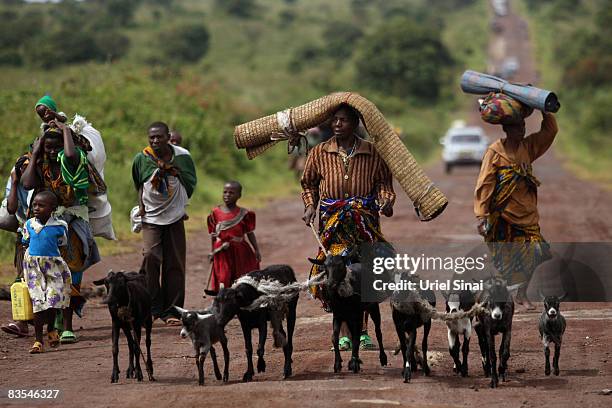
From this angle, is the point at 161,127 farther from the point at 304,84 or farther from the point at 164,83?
the point at 304,84

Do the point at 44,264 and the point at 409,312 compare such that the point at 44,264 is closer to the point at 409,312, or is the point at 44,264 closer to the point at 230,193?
the point at 230,193

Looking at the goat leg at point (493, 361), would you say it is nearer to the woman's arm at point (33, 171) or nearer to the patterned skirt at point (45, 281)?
the patterned skirt at point (45, 281)

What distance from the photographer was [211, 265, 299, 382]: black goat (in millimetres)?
7527

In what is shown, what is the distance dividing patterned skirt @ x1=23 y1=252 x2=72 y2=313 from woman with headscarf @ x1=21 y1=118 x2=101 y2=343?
0.43 metres

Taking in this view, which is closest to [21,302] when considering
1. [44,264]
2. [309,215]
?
[44,264]

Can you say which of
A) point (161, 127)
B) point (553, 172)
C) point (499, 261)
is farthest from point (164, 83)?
point (499, 261)

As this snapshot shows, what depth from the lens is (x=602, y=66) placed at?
59.2m

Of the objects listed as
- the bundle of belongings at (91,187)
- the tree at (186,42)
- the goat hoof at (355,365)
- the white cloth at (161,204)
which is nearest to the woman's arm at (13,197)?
the bundle of belongings at (91,187)

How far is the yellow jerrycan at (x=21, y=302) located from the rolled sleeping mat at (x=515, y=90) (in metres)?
4.28

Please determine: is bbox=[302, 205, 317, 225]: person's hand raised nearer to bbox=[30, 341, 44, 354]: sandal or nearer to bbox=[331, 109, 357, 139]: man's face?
bbox=[331, 109, 357, 139]: man's face

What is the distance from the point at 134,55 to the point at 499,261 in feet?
150

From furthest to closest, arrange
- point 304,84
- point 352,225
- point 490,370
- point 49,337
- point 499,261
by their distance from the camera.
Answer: point 304,84 < point 49,337 < point 499,261 < point 352,225 < point 490,370

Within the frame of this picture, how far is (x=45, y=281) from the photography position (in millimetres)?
9328

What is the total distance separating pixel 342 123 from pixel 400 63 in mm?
52041
